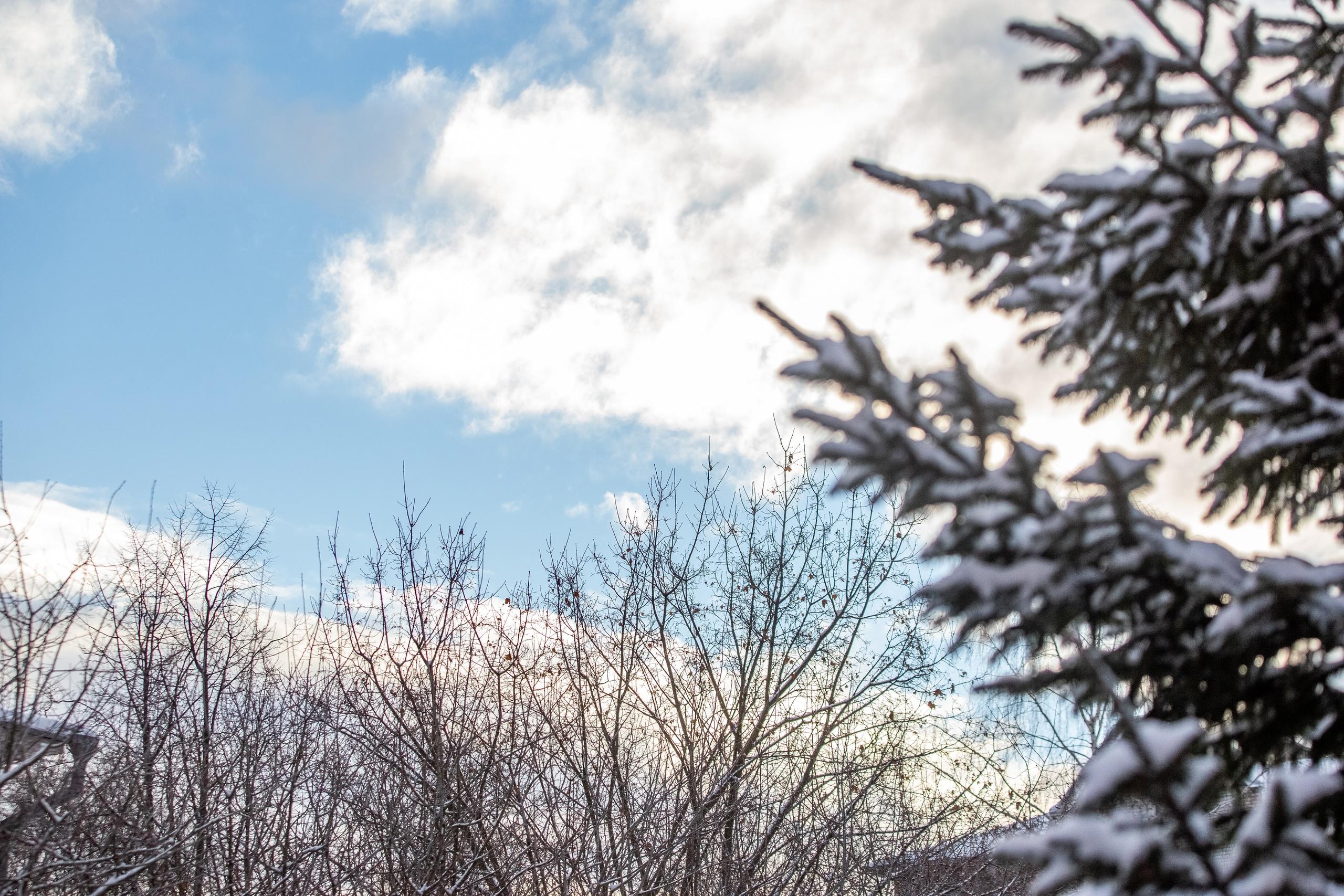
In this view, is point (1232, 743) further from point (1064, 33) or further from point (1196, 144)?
point (1064, 33)

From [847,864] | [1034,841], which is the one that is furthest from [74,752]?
[1034,841]

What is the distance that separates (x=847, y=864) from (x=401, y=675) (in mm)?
4436

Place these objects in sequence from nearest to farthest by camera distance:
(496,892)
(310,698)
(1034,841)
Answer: (1034,841) → (496,892) → (310,698)

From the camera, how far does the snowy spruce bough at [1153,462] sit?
1.40 m

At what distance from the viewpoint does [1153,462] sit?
5.07 ft

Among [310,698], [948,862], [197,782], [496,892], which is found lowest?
[948,862]

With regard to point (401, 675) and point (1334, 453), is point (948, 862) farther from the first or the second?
point (1334, 453)

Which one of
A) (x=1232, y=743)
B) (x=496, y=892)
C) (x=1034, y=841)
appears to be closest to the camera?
(x=1034, y=841)

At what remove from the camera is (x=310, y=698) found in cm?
813

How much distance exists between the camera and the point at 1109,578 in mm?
1729

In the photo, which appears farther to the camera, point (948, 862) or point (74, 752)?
point (948, 862)

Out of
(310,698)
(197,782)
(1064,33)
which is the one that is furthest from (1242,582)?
(197,782)

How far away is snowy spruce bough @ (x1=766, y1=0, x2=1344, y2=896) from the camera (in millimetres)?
1397

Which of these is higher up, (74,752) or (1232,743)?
(74,752)
